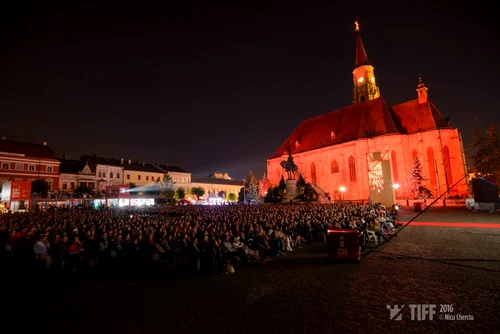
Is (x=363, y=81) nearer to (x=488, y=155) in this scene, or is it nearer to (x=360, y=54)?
(x=360, y=54)

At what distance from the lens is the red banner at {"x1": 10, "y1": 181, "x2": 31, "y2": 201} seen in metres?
30.7

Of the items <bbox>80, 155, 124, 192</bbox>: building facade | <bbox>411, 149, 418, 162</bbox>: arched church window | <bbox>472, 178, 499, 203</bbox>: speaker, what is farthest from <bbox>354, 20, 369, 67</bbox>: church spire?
<bbox>80, 155, 124, 192</bbox>: building facade

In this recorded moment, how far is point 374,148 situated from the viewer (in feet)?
149

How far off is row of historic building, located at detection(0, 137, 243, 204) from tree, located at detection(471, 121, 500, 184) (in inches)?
2563

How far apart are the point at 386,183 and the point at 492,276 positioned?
79.0ft

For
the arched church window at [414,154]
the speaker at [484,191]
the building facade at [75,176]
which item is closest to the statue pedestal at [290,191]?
the speaker at [484,191]

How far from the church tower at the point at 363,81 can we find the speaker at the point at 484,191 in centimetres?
3518

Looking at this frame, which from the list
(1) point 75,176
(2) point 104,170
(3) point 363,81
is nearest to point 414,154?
(3) point 363,81

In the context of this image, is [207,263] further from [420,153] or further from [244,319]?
[420,153]

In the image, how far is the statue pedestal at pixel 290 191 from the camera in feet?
121

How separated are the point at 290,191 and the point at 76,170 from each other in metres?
49.3

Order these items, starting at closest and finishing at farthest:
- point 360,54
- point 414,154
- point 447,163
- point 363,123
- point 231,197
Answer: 1. point 447,163
2. point 414,154
3. point 363,123
4. point 360,54
5. point 231,197

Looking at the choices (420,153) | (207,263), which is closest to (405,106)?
(420,153)

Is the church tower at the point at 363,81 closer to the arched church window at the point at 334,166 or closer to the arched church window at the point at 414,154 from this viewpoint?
the arched church window at the point at 334,166
